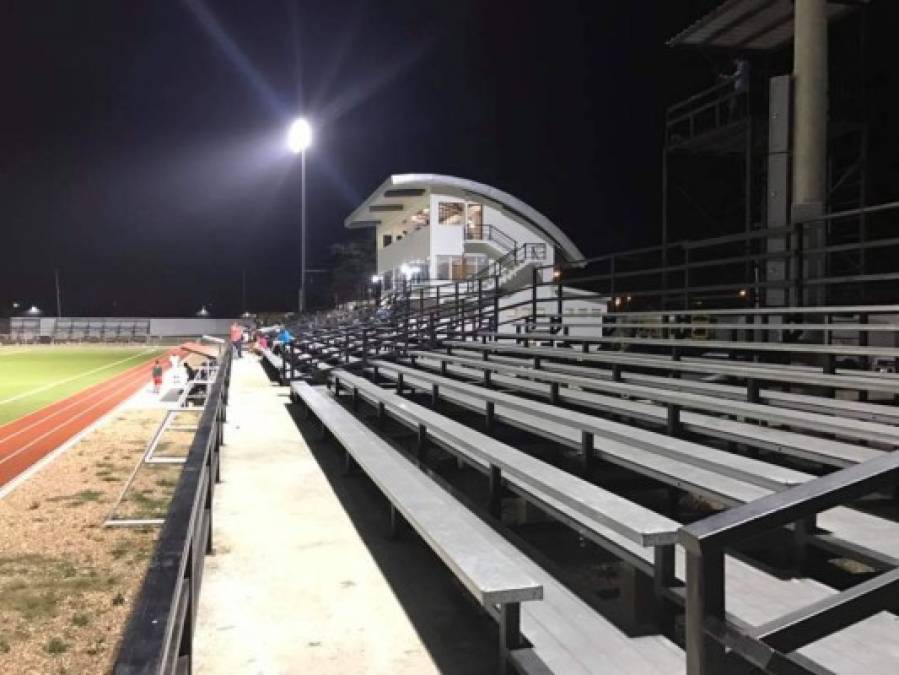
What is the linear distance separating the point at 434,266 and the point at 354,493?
32578 millimetres

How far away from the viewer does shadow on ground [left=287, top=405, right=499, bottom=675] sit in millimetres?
3400

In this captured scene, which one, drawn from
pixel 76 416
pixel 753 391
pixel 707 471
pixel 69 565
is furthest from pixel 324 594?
pixel 76 416

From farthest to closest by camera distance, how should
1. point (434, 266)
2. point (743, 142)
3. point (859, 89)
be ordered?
1. point (434, 266)
2. point (743, 142)
3. point (859, 89)

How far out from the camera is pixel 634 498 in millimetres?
5293

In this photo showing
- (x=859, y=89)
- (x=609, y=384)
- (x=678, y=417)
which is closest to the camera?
(x=678, y=417)

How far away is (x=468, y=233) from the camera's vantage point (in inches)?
1576

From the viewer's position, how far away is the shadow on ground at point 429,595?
340cm

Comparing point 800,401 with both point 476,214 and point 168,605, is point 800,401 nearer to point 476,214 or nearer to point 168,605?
point 168,605

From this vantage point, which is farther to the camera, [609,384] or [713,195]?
[713,195]

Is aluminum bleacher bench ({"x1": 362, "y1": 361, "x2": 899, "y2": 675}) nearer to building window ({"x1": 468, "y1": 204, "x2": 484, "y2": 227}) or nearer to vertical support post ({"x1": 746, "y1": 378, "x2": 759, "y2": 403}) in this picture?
vertical support post ({"x1": 746, "y1": 378, "x2": 759, "y2": 403})

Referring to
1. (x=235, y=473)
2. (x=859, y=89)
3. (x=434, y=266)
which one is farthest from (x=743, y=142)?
(x=434, y=266)

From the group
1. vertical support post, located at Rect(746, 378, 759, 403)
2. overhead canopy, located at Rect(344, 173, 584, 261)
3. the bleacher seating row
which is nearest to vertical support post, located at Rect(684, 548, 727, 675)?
the bleacher seating row

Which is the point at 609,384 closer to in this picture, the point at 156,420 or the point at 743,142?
the point at 156,420

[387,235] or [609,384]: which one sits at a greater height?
[387,235]
